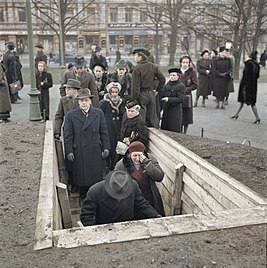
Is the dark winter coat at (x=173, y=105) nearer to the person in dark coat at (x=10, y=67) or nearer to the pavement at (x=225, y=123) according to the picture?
the pavement at (x=225, y=123)

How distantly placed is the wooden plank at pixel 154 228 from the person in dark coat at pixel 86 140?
2954mm

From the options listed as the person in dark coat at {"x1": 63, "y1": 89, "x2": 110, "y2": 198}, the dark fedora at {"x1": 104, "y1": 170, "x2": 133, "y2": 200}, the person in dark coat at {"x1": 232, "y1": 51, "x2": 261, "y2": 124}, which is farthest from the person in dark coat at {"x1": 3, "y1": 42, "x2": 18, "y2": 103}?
the dark fedora at {"x1": 104, "y1": 170, "x2": 133, "y2": 200}

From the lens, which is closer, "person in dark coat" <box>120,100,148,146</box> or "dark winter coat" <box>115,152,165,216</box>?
"dark winter coat" <box>115,152,165,216</box>

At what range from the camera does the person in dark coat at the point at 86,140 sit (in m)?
5.94

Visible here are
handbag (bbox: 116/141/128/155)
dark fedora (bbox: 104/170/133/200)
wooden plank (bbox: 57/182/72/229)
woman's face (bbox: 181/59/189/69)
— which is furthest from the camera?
woman's face (bbox: 181/59/189/69)

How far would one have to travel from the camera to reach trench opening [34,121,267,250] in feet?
9.82

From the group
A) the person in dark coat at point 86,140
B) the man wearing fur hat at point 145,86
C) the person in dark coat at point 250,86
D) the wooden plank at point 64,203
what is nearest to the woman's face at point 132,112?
the person in dark coat at point 86,140

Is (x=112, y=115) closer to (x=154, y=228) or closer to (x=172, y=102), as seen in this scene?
(x=172, y=102)

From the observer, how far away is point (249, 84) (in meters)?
11.2

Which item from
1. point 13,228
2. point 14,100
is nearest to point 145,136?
point 13,228

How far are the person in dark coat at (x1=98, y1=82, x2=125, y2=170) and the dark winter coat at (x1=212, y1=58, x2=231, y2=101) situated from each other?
6650mm

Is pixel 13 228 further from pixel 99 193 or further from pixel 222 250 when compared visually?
pixel 222 250

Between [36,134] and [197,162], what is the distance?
293 centimetres

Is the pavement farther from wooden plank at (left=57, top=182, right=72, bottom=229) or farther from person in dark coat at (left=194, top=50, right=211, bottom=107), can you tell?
wooden plank at (left=57, top=182, right=72, bottom=229)
